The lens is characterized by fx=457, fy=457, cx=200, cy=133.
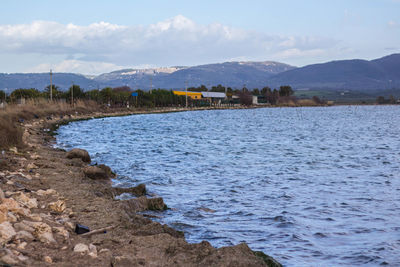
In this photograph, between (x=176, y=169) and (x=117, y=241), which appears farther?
(x=176, y=169)

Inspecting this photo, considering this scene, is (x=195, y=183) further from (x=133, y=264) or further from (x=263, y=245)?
(x=133, y=264)

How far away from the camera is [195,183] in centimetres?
1761

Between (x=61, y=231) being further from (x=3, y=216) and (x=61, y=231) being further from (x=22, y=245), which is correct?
(x=22, y=245)

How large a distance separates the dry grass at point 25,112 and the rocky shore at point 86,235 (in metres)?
7.40

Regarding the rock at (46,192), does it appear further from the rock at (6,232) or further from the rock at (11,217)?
the rock at (6,232)

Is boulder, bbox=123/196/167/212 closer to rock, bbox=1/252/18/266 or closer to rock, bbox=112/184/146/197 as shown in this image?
rock, bbox=112/184/146/197

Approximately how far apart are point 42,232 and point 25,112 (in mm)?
45112

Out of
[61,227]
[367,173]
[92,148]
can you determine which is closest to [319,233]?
[61,227]

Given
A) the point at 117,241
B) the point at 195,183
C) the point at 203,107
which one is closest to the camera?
the point at 117,241

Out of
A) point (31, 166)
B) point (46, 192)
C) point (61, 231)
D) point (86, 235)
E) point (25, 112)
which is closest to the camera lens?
point (61, 231)

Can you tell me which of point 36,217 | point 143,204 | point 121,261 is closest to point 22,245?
point 121,261

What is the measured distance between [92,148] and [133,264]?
82.1 feet

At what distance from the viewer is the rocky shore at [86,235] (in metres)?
6.55

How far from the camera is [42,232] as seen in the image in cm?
729
